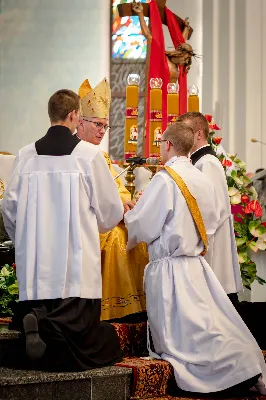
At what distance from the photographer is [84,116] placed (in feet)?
21.1

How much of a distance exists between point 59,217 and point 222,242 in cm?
171

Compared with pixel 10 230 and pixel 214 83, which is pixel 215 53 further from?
pixel 10 230

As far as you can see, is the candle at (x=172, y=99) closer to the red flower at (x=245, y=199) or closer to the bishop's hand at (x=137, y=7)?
the red flower at (x=245, y=199)

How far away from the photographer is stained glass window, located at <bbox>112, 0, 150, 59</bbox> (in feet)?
33.7

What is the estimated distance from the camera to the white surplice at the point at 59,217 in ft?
16.1

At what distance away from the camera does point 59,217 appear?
16.3ft

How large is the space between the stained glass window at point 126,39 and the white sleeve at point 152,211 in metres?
5.00

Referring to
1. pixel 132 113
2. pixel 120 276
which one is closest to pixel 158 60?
pixel 132 113

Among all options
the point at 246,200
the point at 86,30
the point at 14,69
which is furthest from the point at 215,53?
the point at 246,200

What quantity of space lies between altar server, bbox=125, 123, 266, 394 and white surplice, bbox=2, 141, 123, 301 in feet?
1.72

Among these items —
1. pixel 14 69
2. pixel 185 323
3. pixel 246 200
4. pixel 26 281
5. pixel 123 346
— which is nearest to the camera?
pixel 26 281

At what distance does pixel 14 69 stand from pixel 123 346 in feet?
16.9

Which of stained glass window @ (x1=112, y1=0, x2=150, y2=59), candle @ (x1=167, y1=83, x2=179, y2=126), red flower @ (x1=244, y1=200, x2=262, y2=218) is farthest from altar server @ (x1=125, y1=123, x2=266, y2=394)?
stained glass window @ (x1=112, y1=0, x2=150, y2=59)

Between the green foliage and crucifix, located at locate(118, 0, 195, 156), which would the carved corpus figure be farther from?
the green foliage
